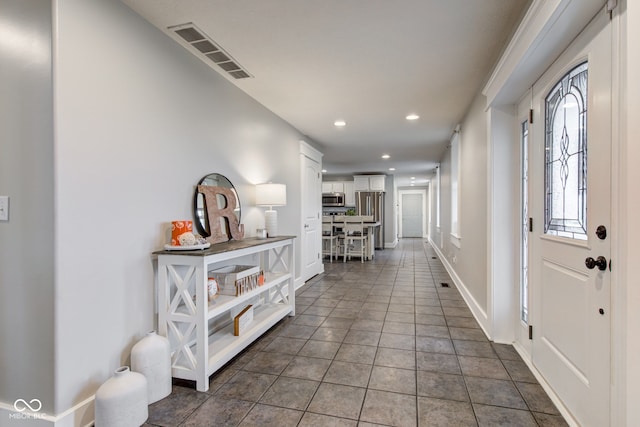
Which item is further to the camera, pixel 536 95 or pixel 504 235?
pixel 504 235

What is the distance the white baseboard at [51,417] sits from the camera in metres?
1.53

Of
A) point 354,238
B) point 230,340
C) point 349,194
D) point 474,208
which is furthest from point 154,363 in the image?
point 349,194

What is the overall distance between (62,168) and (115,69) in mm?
681

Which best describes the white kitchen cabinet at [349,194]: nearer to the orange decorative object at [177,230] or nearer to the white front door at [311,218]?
the white front door at [311,218]

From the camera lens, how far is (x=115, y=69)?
1.84 metres

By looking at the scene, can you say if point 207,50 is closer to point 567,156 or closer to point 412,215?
point 567,156

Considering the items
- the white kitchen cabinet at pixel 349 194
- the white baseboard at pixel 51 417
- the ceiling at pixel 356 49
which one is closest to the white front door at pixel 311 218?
the ceiling at pixel 356 49

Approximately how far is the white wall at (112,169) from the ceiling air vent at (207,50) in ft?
0.31

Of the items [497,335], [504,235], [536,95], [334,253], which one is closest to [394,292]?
[497,335]

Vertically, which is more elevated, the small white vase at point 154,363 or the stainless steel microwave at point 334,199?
the stainless steel microwave at point 334,199

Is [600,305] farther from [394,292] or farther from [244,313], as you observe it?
[394,292]

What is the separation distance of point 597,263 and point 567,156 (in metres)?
0.65

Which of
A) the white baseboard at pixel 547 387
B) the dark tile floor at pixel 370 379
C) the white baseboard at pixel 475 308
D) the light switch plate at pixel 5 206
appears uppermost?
the light switch plate at pixel 5 206

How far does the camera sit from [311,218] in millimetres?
5215
